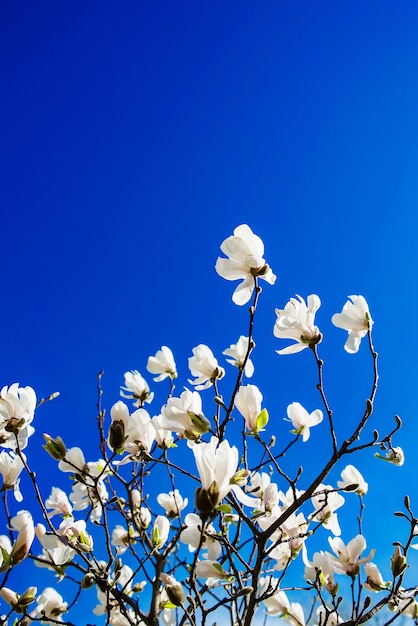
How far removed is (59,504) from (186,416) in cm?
90

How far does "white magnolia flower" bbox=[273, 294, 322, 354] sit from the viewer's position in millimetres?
1507

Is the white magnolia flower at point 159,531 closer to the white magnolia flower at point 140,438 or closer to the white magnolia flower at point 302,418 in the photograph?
the white magnolia flower at point 140,438

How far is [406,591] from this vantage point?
5.19 ft

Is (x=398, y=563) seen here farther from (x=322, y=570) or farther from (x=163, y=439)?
(x=163, y=439)

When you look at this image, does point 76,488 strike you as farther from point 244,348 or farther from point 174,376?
point 244,348

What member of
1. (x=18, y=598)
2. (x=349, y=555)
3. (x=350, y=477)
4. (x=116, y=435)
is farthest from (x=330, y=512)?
(x=18, y=598)

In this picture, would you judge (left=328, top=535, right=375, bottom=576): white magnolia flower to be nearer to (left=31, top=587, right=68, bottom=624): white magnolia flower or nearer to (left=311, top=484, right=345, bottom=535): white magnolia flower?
(left=311, top=484, right=345, bottom=535): white magnolia flower

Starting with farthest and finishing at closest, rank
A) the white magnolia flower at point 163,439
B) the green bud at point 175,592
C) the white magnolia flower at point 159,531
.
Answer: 1. the white magnolia flower at point 159,531
2. the white magnolia flower at point 163,439
3. the green bud at point 175,592

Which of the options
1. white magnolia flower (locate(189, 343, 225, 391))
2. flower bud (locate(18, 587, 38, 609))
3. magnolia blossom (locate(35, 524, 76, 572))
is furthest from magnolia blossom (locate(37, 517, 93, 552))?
white magnolia flower (locate(189, 343, 225, 391))

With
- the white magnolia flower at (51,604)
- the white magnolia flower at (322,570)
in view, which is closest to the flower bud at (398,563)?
the white magnolia flower at (322,570)

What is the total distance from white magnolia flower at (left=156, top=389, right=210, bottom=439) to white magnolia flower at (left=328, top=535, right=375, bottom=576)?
649 mm

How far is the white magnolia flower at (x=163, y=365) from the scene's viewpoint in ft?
7.71

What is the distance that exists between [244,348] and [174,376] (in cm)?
55

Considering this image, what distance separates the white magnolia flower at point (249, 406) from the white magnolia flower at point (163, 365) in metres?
0.95
